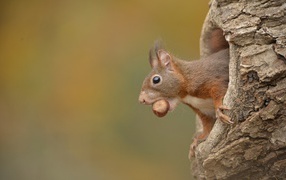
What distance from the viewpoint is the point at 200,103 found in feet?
6.51

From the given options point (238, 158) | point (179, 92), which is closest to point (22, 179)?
point (179, 92)

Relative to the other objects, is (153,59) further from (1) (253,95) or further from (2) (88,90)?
(2) (88,90)

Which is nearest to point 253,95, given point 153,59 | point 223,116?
point 223,116

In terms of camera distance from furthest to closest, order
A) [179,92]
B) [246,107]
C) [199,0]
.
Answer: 1. [199,0]
2. [179,92]
3. [246,107]

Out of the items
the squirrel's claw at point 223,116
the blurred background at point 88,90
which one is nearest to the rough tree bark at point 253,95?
the squirrel's claw at point 223,116

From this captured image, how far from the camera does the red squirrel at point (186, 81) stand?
195 cm

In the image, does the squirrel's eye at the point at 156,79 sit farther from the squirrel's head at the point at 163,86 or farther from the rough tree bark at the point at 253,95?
the rough tree bark at the point at 253,95

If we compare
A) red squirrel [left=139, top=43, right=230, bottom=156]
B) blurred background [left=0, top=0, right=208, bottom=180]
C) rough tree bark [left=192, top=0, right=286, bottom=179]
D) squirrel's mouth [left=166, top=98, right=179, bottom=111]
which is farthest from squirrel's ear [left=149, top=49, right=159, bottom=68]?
blurred background [left=0, top=0, right=208, bottom=180]

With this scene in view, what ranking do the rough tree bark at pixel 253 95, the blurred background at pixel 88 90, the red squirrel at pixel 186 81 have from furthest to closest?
1. the blurred background at pixel 88 90
2. the red squirrel at pixel 186 81
3. the rough tree bark at pixel 253 95

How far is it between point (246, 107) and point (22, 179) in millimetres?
1889

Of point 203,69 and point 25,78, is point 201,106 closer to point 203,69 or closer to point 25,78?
point 203,69

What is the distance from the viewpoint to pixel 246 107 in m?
1.67

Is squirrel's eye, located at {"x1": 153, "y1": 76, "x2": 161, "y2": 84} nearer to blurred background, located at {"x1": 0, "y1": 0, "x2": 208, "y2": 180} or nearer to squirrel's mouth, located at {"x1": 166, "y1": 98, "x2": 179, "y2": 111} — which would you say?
squirrel's mouth, located at {"x1": 166, "y1": 98, "x2": 179, "y2": 111}

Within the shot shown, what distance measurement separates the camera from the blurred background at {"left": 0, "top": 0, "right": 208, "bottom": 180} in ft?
10.2
